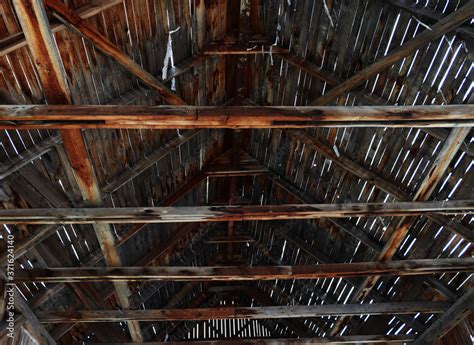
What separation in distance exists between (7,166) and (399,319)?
671cm

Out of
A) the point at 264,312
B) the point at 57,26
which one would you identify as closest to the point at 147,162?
the point at 57,26

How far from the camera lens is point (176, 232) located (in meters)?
8.77

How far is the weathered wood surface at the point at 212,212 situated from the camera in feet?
17.1

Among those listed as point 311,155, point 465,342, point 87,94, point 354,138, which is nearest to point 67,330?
point 87,94

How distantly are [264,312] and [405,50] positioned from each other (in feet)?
14.5

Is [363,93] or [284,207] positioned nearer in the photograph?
[284,207]

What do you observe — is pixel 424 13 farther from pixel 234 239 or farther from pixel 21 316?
pixel 234 239

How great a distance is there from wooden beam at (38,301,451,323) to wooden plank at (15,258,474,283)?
2.80 ft

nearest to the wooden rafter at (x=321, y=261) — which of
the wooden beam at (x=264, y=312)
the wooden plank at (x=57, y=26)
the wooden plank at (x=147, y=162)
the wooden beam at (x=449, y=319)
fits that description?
the wooden beam at (x=449, y=319)

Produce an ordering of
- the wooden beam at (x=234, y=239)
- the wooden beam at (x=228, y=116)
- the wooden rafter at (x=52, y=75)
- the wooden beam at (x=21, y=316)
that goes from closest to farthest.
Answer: the wooden rafter at (x=52, y=75), the wooden beam at (x=228, y=116), the wooden beam at (x=21, y=316), the wooden beam at (x=234, y=239)

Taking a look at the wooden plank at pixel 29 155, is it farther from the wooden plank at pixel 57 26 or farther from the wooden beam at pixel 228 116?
the wooden plank at pixel 57 26

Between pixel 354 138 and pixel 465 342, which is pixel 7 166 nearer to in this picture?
pixel 354 138

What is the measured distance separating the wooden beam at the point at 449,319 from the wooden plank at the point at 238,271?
76cm

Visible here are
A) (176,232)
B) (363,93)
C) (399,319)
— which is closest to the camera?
(363,93)
